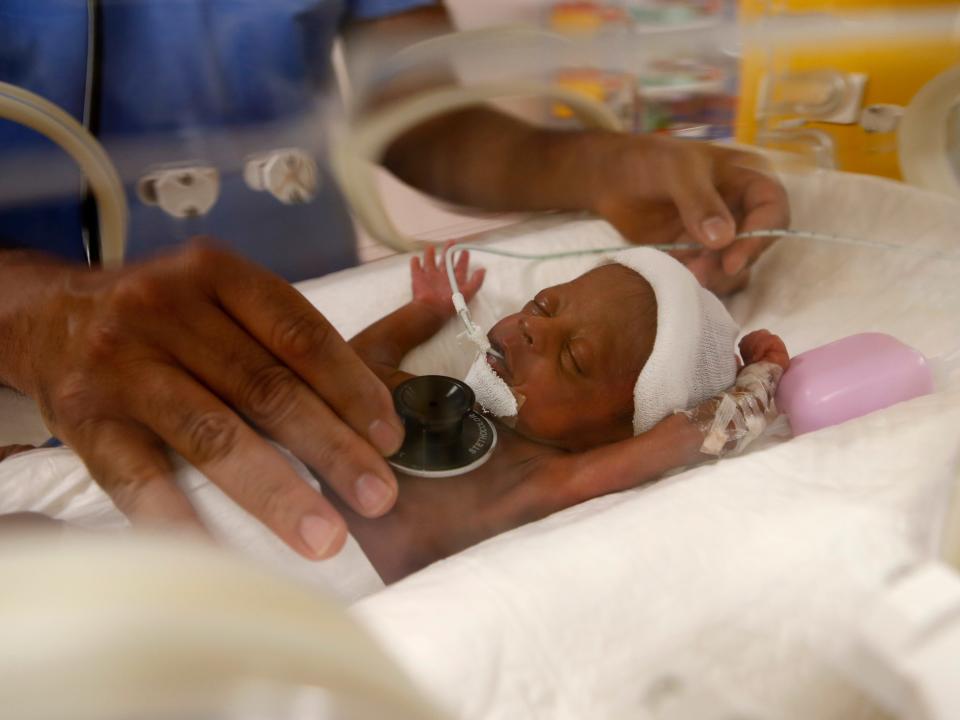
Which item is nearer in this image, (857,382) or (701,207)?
(701,207)

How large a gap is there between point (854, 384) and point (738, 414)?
0.13m

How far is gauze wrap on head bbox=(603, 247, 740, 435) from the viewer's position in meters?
0.84

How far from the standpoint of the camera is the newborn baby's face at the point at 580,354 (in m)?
0.83

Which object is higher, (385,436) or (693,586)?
(385,436)

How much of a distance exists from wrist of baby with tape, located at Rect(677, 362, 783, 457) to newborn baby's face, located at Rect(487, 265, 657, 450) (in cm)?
9

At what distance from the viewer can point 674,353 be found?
2.76ft

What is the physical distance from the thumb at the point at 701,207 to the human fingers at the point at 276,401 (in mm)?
342

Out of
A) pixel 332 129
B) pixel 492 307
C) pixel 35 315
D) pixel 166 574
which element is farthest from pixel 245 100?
pixel 492 307

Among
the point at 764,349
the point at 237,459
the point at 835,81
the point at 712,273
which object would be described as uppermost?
the point at 835,81

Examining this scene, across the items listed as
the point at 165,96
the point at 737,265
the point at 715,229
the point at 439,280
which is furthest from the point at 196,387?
the point at 737,265

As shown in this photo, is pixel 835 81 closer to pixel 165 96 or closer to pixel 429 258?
pixel 429 258

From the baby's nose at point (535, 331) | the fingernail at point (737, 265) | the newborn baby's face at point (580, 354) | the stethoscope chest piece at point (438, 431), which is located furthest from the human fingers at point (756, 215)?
the stethoscope chest piece at point (438, 431)

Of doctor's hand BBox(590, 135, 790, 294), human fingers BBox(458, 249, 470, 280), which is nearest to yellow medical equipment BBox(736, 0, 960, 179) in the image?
doctor's hand BBox(590, 135, 790, 294)

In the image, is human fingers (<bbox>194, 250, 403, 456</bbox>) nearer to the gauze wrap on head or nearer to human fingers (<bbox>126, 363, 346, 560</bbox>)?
human fingers (<bbox>126, 363, 346, 560</bbox>)
